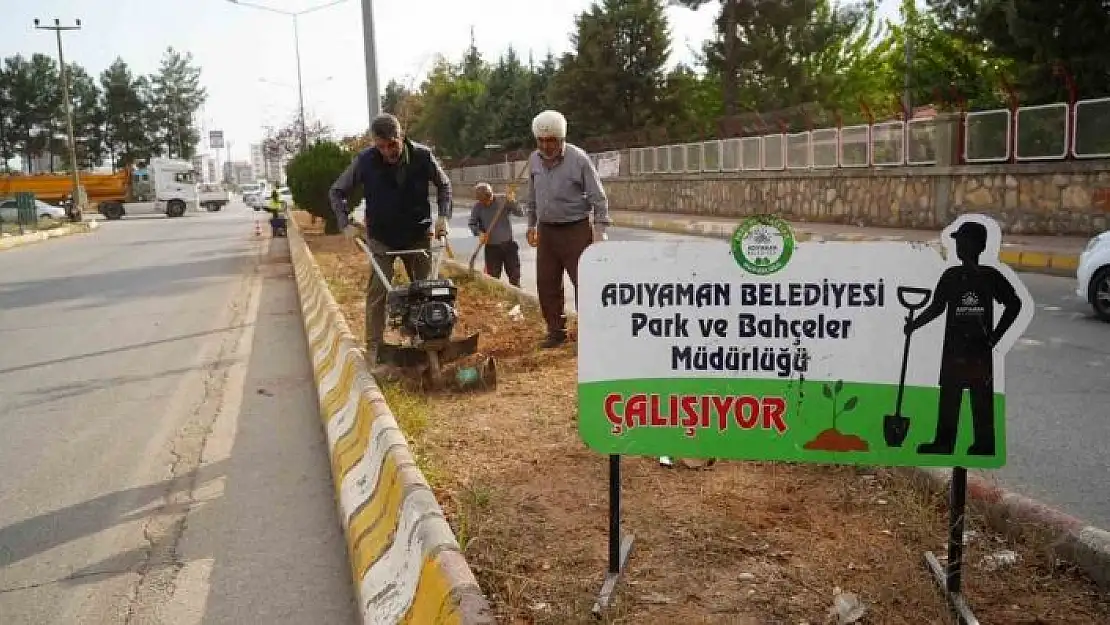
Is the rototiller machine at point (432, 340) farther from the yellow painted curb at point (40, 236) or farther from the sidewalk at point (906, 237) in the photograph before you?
the yellow painted curb at point (40, 236)

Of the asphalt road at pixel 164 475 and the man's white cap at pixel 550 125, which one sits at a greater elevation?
the man's white cap at pixel 550 125

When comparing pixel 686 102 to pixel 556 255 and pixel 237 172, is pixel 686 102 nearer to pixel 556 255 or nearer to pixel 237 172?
pixel 556 255

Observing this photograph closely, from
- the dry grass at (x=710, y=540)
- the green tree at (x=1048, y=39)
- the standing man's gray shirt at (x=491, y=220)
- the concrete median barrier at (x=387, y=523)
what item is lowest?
the dry grass at (x=710, y=540)

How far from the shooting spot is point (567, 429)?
17.9ft

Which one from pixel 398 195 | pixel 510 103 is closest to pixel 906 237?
pixel 398 195

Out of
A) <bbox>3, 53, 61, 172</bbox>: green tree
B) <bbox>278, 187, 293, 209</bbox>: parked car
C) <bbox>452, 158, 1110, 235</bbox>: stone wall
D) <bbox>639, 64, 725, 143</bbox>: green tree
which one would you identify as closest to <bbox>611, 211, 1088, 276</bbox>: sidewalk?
<bbox>452, 158, 1110, 235</bbox>: stone wall

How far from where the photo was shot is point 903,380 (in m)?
3.05

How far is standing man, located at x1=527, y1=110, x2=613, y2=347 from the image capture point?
283 inches

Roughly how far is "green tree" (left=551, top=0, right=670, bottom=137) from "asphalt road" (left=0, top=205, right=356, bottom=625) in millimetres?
33462

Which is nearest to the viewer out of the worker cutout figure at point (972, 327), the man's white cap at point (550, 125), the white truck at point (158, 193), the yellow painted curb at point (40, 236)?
the worker cutout figure at point (972, 327)

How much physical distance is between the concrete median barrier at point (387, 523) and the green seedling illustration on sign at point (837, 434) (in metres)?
1.17

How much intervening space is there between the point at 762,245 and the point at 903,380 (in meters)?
0.60

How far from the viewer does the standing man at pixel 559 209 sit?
7199 millimetres

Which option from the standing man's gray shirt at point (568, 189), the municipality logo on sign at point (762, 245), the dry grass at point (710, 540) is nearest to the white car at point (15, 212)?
the standing man's gray shirt at point (568, 189)
